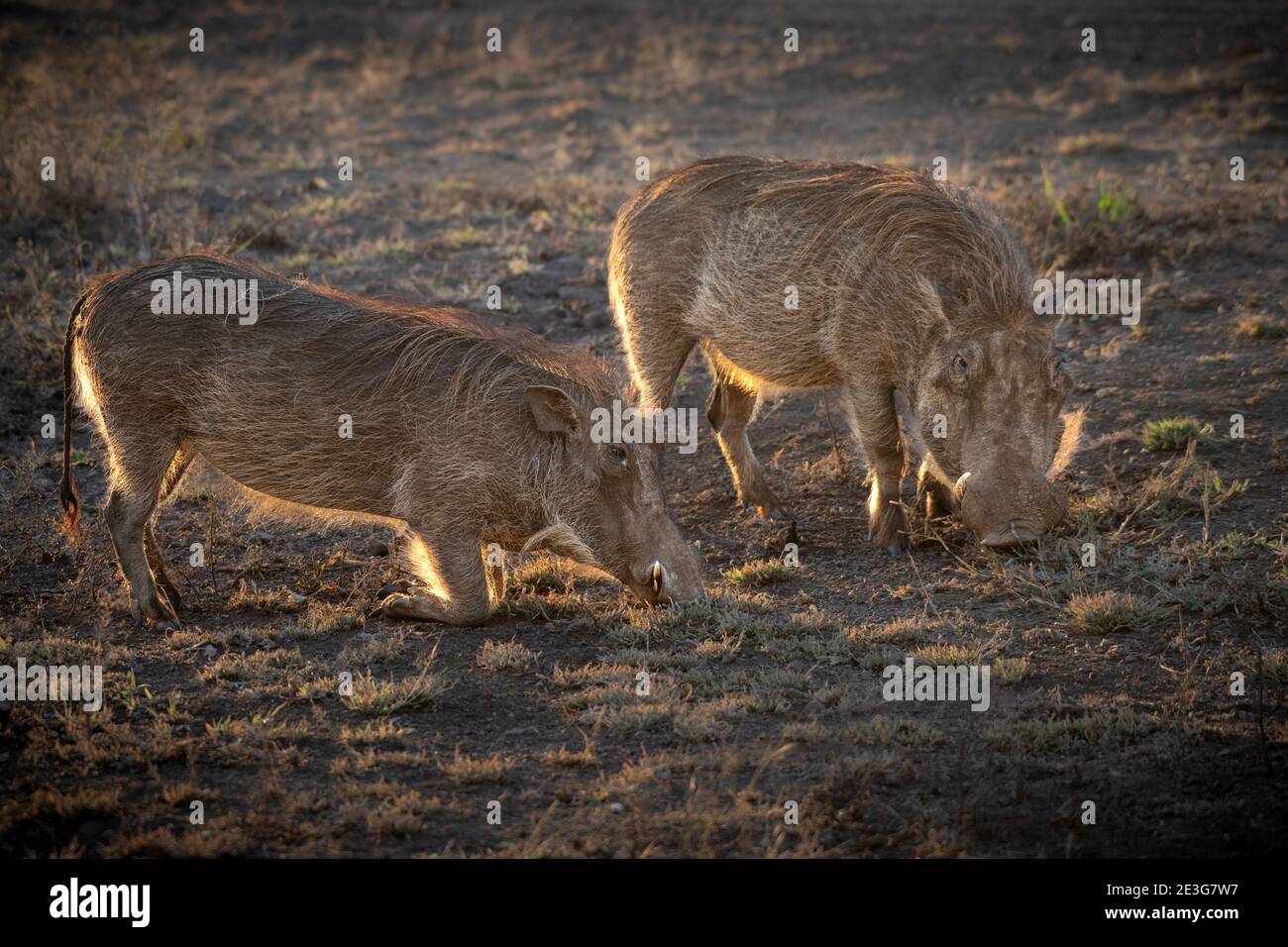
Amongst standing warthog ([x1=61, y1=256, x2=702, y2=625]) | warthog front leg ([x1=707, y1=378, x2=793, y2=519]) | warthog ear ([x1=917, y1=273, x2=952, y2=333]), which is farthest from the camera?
warthog front leg ([x1=707, y1=378, x2=793, y2=519])

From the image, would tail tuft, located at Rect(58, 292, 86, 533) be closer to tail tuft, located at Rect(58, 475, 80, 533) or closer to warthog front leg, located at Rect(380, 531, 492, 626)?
tail tuft, located at Rect(58, 475, 80, 533)

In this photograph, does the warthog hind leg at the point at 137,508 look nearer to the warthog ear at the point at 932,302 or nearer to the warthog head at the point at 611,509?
the warthog head at the point at 611,509

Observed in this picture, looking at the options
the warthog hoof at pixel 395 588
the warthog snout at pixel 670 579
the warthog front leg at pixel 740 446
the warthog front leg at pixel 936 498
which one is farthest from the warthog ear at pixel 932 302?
the warthog hoof at pixel 395 588

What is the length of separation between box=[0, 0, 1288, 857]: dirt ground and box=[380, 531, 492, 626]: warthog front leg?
0.30 feet

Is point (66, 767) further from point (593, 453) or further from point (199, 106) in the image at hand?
point (199, 106)

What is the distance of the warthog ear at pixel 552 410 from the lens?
477 centimetres

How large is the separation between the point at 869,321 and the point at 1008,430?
76cm

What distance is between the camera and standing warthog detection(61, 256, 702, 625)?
4.77 meters

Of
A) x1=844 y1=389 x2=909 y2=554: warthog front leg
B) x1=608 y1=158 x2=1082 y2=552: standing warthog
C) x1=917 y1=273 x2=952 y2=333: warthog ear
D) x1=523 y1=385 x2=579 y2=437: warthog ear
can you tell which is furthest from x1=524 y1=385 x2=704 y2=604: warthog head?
x1=917 y1=273 x2=952 y2=333: warthog ear

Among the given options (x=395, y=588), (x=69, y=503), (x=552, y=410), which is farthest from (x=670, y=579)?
(x=69, y=503)

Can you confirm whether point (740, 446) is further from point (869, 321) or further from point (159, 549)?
point (159, 549)

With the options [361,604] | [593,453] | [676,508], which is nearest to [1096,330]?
[676,508]

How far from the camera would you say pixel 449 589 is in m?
4.80

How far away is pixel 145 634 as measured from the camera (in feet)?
15.6
